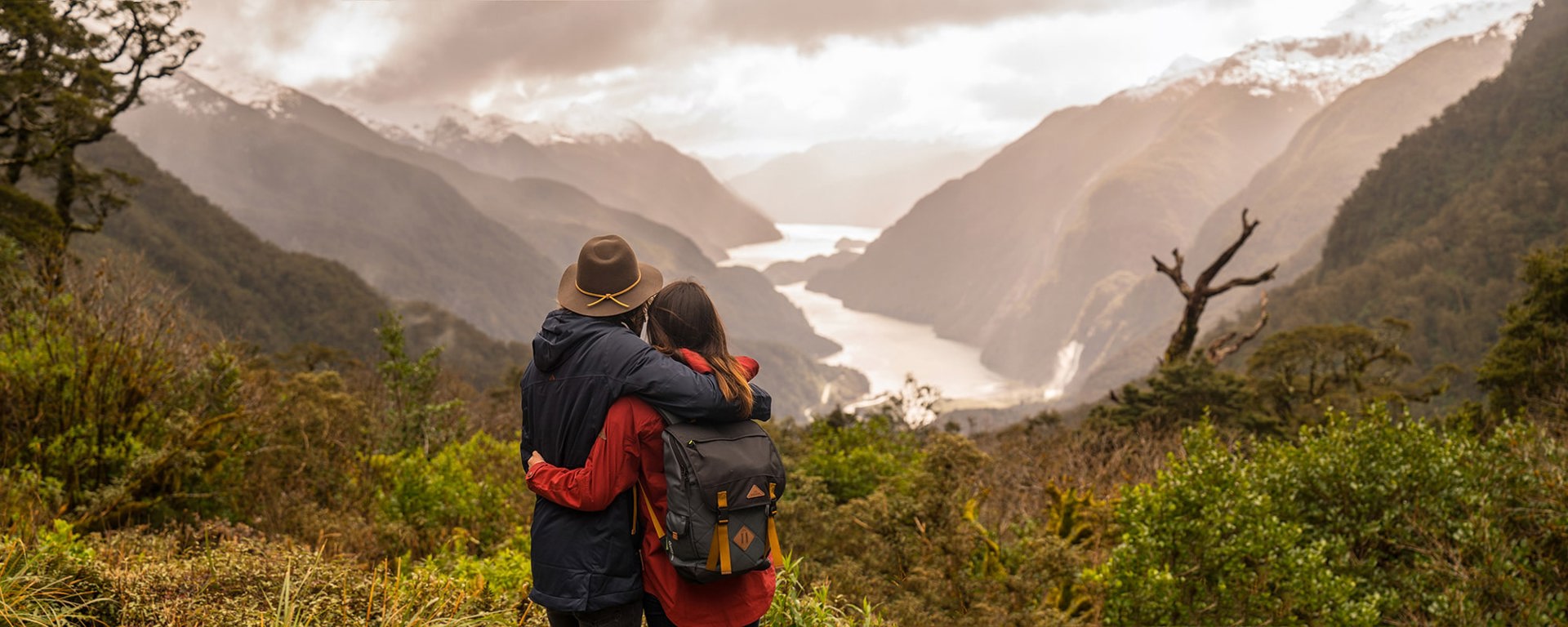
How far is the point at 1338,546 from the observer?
7.80 metres

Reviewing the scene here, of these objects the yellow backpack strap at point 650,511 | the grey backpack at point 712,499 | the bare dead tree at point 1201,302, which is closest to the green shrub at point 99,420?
the yellow backpack strap at point 650,511

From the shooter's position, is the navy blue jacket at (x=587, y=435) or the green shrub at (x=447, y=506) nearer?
the navy blue jacket at (x=587, y=435)

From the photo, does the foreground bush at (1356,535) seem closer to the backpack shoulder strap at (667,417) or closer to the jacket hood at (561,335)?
the backpack shoulder strap at (667,417)

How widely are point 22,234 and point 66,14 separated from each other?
7181 mm

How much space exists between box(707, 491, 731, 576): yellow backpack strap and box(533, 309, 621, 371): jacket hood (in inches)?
29.8

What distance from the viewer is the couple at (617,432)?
2.87 meters

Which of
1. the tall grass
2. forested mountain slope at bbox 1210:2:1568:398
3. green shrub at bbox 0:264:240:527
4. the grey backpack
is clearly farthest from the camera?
forested mountain slope at bbox 1210:2:1568:398

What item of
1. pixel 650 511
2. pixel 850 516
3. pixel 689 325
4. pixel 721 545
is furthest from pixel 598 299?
pixel 850 516

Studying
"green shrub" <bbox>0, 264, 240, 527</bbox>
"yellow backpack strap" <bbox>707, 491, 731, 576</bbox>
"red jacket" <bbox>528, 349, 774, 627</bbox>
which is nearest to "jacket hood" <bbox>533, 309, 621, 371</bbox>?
"red jacket" <bbox>528, 349, 774, 627</bbox>

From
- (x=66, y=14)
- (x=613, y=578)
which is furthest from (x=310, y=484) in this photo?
(x=66, y=14)

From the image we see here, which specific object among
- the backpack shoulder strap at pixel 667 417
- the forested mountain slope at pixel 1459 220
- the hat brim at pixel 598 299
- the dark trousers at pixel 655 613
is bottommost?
the dark trousers at pixel 655 613

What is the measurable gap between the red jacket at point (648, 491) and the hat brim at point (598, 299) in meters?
0.29

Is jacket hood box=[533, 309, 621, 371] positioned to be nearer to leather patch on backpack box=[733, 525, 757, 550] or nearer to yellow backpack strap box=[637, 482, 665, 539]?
yellow backpack strap box=[637, 482, 665, 539]

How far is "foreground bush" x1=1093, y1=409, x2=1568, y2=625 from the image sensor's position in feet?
23.7
